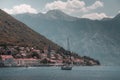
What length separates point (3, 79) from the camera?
176750 millimetres

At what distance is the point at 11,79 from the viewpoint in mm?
178625

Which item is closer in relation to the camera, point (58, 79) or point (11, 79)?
point (11, 79)

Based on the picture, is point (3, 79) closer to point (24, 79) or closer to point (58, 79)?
point (24, 79)

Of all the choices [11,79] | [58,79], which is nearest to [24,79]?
[11,79]

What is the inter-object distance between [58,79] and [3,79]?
30.9 metres

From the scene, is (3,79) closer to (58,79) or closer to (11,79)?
(11,79)

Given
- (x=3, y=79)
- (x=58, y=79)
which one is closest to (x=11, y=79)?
(x=3, y=79)

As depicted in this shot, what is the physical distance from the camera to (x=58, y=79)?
631 feet

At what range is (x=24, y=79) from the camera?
182 m

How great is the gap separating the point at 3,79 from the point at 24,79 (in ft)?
35.5

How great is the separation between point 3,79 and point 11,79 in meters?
4.08

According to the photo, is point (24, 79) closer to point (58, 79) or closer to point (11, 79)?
point (11, 79)

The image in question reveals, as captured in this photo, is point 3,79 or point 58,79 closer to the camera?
point 3,79

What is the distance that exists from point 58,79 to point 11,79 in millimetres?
26775
